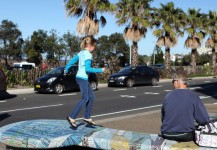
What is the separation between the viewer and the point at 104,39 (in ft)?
297

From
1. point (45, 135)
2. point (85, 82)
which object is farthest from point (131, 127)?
point (45, 135)

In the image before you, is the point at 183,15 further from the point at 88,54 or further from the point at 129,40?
the point at 88,54

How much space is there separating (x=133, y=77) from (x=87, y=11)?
7.16 meters

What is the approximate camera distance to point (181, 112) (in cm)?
520

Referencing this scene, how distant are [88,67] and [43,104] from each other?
8318mm

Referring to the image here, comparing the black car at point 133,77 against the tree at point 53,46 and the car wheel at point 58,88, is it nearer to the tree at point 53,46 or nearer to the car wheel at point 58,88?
the car wheel at point 58,88

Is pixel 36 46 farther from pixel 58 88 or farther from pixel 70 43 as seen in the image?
pixel 58 88

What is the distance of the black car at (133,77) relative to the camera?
2560cm

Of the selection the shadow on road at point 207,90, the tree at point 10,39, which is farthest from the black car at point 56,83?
the tree at point 10,39

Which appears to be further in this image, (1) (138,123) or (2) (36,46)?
(2) (36,46)

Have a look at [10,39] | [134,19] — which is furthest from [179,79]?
[10,39]

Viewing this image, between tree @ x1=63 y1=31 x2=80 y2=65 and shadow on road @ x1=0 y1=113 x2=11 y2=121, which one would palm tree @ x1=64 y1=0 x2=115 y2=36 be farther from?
tree @ x1=63 y1=31 x2=80 y2=65

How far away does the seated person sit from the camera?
5176 mm

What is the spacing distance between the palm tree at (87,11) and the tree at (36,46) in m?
36.3
